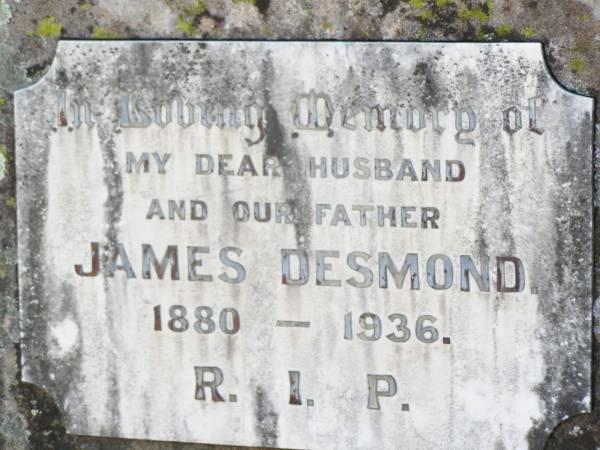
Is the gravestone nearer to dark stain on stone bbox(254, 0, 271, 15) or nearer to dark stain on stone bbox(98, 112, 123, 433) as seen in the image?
dark stain on stone bbox(98, 112, 123, 433)

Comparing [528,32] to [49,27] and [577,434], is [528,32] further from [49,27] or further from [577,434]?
[49,27]

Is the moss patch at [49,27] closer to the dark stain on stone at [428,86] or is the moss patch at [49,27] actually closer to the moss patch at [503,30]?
the dark stain on stone at [428,86]

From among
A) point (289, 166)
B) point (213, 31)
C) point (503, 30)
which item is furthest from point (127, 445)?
point (503, 30)

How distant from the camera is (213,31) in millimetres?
3137

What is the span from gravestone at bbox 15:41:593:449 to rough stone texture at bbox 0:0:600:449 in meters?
0.08

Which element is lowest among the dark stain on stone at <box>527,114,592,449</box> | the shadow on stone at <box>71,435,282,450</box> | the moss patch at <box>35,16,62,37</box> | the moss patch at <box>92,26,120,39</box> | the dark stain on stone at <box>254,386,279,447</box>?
the shadow on stone at <box>71,435,282,450</box>

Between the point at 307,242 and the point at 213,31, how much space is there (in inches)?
30.1

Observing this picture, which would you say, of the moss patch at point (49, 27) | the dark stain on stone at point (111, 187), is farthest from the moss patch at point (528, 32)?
the moss patch at point (49, 27)

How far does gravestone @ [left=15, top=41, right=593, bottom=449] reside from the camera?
9.69 feet

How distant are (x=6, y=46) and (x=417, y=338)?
1719 millimetres

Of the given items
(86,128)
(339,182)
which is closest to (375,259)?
(339,182)

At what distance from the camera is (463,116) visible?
9.70 feet

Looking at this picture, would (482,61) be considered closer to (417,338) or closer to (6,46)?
(417,338)

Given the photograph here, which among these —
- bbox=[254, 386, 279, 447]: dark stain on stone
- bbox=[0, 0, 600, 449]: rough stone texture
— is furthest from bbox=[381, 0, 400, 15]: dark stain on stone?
bbox=[254, 386, 279, 447]: dark stain on stone
